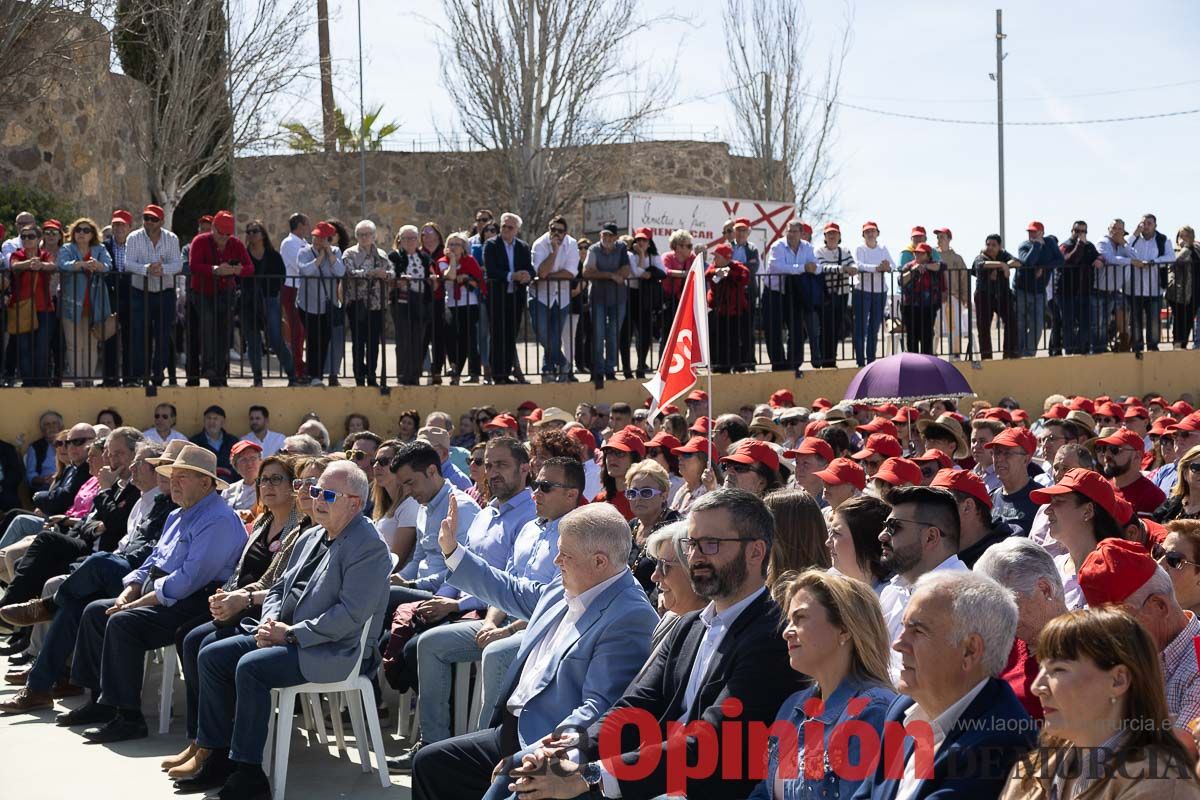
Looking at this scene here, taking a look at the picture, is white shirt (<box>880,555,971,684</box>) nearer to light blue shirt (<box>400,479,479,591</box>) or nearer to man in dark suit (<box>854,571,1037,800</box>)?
man in dark suit (<box>854,571,1037,800</box>)

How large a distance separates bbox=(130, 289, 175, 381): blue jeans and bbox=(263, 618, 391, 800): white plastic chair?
24.5 feet

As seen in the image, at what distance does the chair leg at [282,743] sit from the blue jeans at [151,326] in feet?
25.7

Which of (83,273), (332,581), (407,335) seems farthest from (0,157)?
(332,581)

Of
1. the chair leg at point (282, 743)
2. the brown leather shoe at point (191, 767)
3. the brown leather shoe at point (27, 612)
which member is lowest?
the brown leather shoe at point (191, 767)

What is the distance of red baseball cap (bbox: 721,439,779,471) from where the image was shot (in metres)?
7.64


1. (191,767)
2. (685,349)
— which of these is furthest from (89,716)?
(685,349)

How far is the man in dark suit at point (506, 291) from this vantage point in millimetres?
15398

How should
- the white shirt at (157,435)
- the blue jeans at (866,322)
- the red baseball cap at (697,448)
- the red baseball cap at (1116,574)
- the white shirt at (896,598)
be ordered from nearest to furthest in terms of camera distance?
the red baseball cap at (1116,574), the white shirt at (896,598), the red baseball cap at (697,448), the white shirt at (157,435), the blue jeans at (866,322)

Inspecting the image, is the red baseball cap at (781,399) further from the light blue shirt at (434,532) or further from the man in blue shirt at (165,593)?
the man in blue shirt at (165,593)

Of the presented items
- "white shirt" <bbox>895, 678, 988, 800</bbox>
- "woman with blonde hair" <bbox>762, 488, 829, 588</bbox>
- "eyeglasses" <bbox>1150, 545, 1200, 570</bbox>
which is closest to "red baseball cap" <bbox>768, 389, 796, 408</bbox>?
"woman with blonde hair" <bbox>762, 488, 829, 588</bbox>

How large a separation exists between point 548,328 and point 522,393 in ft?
2.88

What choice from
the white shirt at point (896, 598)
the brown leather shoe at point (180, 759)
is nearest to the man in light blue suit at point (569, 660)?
the white shirt at point (896, 598)

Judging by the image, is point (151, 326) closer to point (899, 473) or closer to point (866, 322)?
point (866, 322)

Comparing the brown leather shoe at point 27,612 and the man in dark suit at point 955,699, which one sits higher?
the man in dark suit at point 955,699
